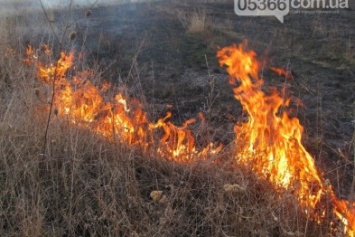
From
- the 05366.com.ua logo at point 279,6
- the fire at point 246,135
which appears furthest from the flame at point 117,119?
the 05366.com.ua logo at point 279,6

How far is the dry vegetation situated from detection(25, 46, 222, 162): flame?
121mm

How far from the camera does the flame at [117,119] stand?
3.57 m

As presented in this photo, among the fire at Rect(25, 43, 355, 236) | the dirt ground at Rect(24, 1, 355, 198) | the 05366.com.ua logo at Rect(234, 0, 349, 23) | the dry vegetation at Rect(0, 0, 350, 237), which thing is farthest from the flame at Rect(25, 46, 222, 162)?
the 05366.com.ua logo at Rect(234, 0, 349, 23)

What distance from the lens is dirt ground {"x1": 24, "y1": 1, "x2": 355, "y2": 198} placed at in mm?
4609

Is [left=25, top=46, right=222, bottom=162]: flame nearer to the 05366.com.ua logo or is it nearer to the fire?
the fire

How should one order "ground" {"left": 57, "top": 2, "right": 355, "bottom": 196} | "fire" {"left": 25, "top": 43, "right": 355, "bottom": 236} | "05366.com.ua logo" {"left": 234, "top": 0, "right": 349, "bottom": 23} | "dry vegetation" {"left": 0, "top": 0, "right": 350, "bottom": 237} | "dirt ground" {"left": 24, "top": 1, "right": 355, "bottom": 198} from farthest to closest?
"05366.com.ua logo" {"left": 234, "top": 0, "right": 349, "bottom": 23}
"ground" {"left": 57, "top": 2, "right": 355, "bottom": 196}
"dirt ground" {"left": 24, "top": 1, "right": 355, "bottom": 198}
"fire" {"left": 25, "top": 43, "right": 355, "bottom": 236}
"dry vegetation" {"left": 0, "top": 0, "right": 350, "bottom": 237}

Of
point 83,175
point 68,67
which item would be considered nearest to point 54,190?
point 83,175

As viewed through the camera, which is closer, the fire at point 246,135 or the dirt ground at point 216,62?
the fire at point 246,135

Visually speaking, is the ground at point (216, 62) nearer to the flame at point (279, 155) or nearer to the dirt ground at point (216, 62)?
the dirt ground at point (216, 62)

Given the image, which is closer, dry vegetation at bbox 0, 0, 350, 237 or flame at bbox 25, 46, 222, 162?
dry vegetation at bbox 0, 0, 350, 237

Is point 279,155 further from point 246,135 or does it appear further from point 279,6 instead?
point 279,6

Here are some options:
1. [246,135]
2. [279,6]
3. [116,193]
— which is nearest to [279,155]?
[246,135]

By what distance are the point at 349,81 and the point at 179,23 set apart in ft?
16.8

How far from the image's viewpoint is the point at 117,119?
13.1 feet
